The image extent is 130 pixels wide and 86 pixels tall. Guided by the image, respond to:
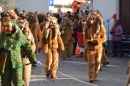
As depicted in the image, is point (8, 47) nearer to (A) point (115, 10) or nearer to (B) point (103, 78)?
(B) point (103, 78)

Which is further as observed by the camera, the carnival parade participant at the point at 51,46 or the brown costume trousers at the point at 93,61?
the carnival parade participant at the point at 51,46

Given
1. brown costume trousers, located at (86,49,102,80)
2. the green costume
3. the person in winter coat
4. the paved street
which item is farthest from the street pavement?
the green costume

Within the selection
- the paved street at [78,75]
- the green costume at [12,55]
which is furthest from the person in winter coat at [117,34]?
the green costume at [12,55]

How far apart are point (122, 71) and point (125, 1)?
240 inches

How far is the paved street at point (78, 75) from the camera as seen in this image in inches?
428

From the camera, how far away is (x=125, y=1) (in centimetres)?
1856

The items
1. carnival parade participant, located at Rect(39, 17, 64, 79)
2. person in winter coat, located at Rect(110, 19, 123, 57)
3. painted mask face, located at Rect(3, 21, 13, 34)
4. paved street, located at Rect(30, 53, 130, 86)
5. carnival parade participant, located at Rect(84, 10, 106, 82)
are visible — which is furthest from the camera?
person in winter coat, located at Rect(110, 19, 123, 57)

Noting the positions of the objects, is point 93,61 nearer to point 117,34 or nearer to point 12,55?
point 12,55

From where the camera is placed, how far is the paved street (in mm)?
10883

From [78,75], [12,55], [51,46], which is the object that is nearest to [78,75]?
[78,75]

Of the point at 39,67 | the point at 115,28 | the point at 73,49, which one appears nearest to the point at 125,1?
the point at 115,28

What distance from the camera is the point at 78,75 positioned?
12.2 m

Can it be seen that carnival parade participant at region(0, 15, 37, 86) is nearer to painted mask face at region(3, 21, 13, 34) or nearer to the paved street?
painted mask face at region(3, 21, 13, 34)

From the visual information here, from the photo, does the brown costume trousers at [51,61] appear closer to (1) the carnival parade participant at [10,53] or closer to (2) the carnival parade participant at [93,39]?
(2) the carnival parade participant at [93,39]
